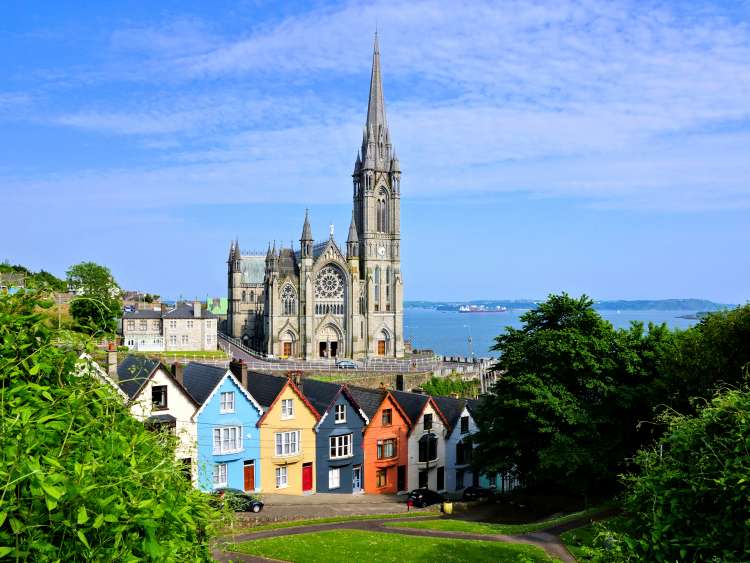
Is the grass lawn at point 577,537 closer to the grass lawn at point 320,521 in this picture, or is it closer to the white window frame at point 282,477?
the grass lawn at point 320,521

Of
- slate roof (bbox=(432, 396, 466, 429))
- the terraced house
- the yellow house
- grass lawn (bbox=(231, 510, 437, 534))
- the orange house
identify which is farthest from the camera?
slate roof (bbox=(432, 396, 466, 429))

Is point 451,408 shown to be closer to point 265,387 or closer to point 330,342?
point 265,387

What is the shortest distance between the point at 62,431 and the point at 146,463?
111 centimetres

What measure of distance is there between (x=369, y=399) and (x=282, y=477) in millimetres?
8114

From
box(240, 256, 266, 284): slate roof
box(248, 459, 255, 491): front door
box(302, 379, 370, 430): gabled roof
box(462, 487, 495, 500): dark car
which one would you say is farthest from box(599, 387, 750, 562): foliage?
box(240, 256, 266, 284): slate roof

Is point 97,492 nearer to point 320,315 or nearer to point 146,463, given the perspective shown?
point 146,463

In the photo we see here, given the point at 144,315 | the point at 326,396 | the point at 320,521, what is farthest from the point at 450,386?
the point at 320,521

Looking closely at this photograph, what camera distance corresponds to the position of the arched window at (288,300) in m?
94.4

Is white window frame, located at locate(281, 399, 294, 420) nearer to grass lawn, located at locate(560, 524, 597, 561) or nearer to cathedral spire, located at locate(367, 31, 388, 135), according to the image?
grass lawn, located at locate(560, 524, 597, 561)

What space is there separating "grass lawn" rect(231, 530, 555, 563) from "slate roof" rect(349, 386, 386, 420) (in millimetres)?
16255

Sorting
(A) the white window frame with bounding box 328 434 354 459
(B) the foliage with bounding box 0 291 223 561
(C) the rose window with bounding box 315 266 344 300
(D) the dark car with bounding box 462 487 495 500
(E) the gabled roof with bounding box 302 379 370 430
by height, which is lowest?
(D) the dark car with bounding box 462 487 495 500

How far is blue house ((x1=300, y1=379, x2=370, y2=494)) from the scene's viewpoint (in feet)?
131

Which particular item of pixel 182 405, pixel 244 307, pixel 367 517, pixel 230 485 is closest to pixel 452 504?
pixel 367 517

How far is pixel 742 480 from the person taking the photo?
354 inches
